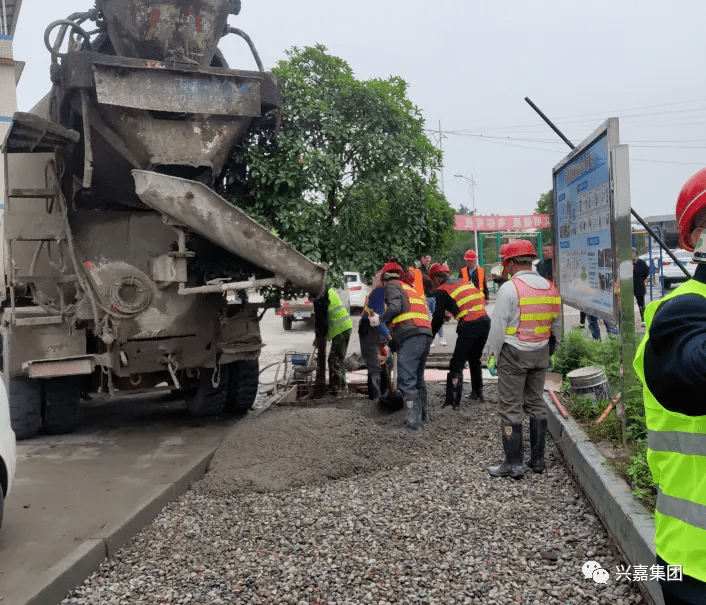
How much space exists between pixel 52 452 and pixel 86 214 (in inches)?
78.8

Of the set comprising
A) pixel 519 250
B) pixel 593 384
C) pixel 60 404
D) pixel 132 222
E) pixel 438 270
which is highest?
pixel 132 222

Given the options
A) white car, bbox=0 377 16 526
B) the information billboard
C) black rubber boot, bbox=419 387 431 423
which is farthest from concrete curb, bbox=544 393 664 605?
white car, bbox=0 377 16 526

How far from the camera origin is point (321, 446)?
5723mm

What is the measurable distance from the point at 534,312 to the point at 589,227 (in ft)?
3.10

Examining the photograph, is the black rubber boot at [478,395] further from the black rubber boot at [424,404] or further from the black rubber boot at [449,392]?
the black rubber boot at [424,404]

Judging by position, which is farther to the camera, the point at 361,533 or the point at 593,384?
the point at 593,384

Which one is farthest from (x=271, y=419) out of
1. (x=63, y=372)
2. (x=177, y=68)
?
(x=177, y=68)

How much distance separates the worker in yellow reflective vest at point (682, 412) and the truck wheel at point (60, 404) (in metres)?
5.90

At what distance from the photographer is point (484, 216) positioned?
33281 millimetres

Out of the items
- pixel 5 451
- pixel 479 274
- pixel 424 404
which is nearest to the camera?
pixel 5 451

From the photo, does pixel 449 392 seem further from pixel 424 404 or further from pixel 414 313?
pixel 414 313

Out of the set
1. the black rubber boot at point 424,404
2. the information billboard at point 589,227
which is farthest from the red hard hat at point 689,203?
the black rubber boot at point 424,404

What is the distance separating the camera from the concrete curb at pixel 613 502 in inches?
123

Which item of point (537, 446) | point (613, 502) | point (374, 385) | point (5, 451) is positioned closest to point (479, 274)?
point (374, 385)
